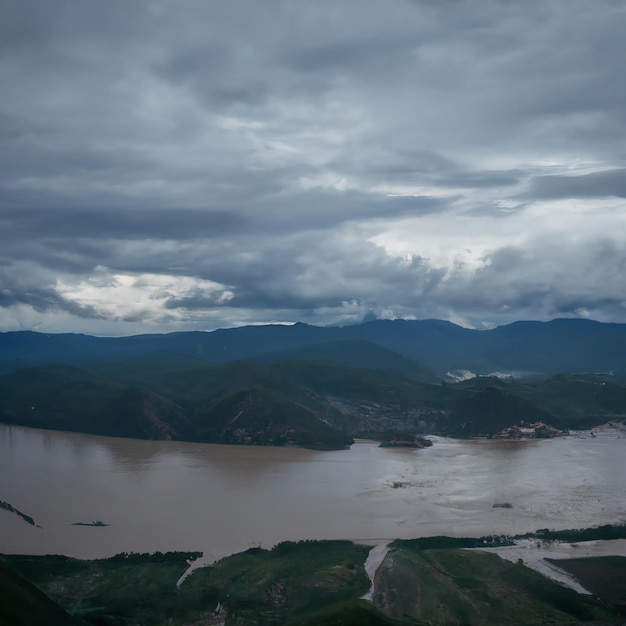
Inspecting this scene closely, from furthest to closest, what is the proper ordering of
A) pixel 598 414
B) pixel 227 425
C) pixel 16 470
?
pixel 598 414
pixel 227 425
pixel 16 470

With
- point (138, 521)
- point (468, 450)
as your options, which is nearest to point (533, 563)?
point (138, 521)

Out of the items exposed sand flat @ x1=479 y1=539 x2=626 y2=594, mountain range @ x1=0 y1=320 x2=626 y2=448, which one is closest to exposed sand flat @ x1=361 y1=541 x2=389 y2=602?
exposed sand flat @ x1=479 y1=539 x2=626 y2=594

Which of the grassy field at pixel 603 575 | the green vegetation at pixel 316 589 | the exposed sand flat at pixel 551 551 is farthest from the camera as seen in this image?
the exposed sand flat at pixel 551 551

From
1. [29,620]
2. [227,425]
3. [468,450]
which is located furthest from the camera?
[227,425]

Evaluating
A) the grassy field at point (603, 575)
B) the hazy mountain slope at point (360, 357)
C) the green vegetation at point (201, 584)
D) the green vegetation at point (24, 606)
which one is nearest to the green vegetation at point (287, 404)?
the hazy mountain slope at point (360, 357)

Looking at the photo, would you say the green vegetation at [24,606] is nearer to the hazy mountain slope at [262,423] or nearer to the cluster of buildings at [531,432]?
the hazy mountain slope at [262,423]

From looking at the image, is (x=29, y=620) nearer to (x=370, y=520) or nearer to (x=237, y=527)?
(x=237, y=527)

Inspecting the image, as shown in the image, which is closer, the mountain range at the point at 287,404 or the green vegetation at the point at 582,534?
the green vegetation at the point at 582,534

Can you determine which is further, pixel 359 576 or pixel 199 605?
pixel 359 576

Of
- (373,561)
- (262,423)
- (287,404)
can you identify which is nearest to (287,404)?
(287,404)
